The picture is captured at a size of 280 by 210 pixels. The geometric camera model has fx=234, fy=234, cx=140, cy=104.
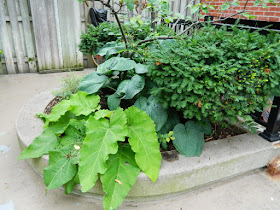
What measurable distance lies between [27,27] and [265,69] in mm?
4106

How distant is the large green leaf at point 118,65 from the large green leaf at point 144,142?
449mm

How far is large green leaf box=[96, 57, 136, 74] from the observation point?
2.01 m

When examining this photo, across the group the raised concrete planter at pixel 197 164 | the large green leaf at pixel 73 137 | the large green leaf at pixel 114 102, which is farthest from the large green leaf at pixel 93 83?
the raised concrete planter at pixel 197 164


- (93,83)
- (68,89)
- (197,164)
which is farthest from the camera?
(68,89)

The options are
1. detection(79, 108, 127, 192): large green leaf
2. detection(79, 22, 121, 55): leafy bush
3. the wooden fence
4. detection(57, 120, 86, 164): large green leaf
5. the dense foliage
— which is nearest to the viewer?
detection(79, 108, 127, 192): large green leaf

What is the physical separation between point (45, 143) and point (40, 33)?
10.3ft

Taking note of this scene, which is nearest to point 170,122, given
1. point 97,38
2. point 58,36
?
point 97,38

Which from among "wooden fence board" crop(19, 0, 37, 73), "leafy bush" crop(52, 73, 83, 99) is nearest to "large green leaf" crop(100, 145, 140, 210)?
"leafy bush" crop(52, 73, 83, 99)

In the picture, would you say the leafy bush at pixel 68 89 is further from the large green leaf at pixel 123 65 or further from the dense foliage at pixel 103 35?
the large green leaf at pixel 123 65

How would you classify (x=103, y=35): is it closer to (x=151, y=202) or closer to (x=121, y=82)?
(x=121, y=82)

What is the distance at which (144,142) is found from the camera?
5.38ft

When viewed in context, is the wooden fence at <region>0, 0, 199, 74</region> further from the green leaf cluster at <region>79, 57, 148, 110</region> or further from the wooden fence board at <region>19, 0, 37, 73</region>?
the green leaf cluster at <region>79, 57, 148, 110</region>

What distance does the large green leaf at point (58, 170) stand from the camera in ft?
5.03

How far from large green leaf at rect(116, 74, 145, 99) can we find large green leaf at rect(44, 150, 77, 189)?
67 centimetres
